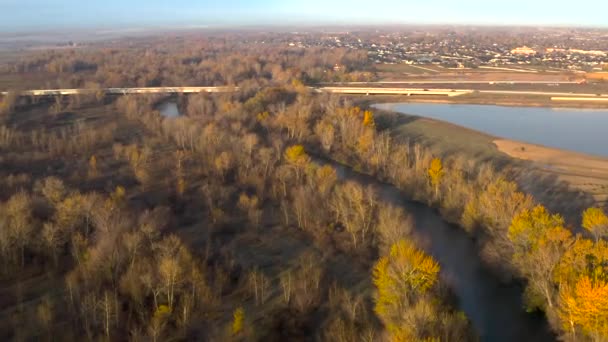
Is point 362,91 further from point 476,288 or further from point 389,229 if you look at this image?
point 476,288

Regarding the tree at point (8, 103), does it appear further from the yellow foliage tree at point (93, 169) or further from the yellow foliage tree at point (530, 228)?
the yellow foliage tree at point (530, 228)

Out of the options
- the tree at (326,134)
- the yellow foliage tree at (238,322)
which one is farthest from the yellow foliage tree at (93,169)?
the yellow foliage tree at (238,322)

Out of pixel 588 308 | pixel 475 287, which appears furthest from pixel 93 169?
pixel 588 308

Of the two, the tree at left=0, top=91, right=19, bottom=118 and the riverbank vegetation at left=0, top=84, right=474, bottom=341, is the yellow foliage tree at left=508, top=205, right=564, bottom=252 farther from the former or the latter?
the tree at left=0, top=91, right=19, bottom=118

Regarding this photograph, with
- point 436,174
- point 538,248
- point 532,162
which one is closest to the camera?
point 538,248

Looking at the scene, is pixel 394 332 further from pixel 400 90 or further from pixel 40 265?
pixel 400 90

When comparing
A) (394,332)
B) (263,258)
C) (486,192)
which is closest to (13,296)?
(263,258)

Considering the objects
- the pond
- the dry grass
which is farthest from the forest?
the pond
